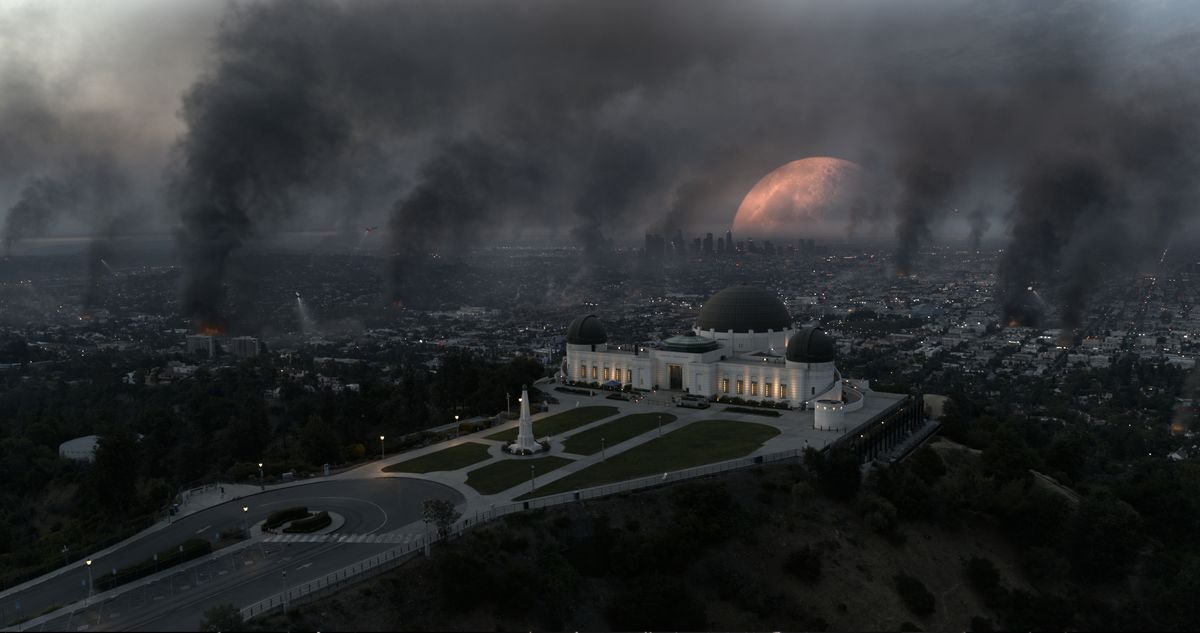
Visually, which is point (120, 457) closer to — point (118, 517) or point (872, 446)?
point (118, 517)

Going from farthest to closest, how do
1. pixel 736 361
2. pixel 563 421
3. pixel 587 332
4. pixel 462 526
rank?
pixel 587 332, pixel 736 361, pixel 563 421, pixel 462 526

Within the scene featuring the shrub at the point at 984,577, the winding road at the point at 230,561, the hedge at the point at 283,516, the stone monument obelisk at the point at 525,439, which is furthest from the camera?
the stone monument obelisk at the point at 525,439

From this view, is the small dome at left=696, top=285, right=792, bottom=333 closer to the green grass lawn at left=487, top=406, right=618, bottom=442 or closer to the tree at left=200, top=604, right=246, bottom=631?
the green grass lawn at left=487, top=406, right=618, bottom=442

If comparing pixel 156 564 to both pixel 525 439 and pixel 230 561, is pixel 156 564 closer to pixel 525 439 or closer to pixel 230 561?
pixel 230 561

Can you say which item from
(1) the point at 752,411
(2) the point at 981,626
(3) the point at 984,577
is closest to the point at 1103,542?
(3) the point at 984,577

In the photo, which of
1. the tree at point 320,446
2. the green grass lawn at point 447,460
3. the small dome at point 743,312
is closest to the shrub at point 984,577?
the green grass lawn at point 447,460

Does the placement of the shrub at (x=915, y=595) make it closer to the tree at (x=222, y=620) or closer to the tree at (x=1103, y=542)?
the tree at (x=1103, y=542)

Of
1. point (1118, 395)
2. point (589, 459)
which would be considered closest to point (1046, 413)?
point (1118, 395)

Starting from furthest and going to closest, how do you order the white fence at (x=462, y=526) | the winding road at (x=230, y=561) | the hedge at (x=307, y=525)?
1. the hedge at (x=307, y=525)
2. the white fence at (x=462, y=526)
3. the winding road at (x=230, y=561)
